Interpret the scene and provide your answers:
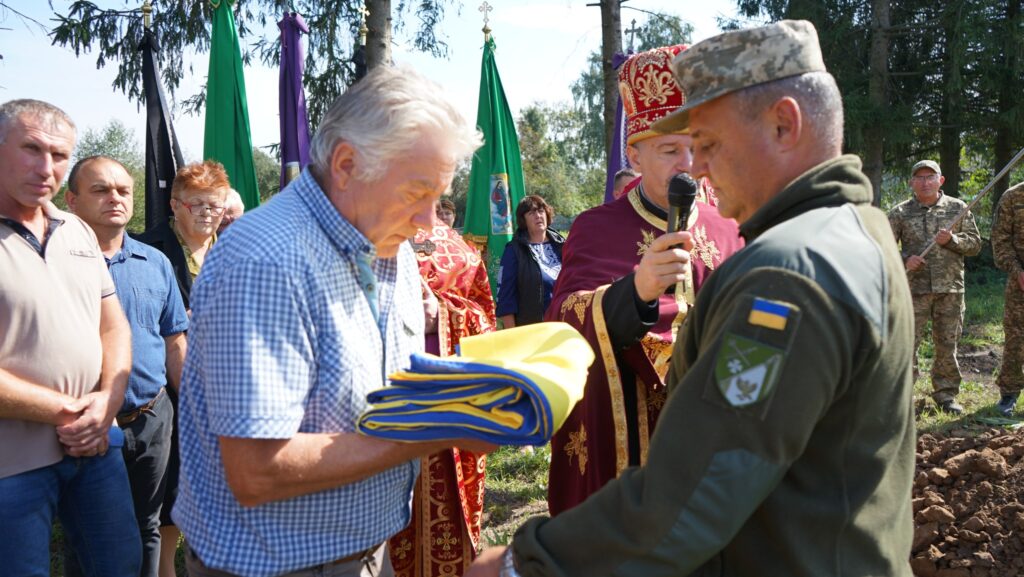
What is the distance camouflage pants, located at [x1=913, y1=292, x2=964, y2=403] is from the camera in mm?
7816

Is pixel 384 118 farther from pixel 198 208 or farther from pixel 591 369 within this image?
pixel 198 208

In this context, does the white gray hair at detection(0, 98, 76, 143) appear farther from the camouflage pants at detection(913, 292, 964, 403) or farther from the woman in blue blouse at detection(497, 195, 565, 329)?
the camouflage pants at detection(913, 292, 964, 403)

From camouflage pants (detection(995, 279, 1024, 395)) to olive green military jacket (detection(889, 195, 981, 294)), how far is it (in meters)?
0.52

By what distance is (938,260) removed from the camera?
26.9 feet

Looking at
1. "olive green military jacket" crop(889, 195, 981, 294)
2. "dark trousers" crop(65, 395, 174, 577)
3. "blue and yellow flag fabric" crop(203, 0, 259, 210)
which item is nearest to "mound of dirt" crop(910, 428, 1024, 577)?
"dark trousers" crop(65, 395, 174, 577)

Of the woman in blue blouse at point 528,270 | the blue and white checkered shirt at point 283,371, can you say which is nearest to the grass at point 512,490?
the woman in blue blouse at point 528,270

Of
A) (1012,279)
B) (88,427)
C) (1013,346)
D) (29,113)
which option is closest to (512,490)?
(88,427)

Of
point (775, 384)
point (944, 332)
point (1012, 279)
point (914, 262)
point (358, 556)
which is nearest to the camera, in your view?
point (775, 384)

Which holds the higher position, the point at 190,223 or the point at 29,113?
the point at 29,113

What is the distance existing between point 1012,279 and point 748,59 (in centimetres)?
752

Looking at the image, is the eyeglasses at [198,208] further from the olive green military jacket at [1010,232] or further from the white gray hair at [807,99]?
the olive green military jacket at [1010,232]

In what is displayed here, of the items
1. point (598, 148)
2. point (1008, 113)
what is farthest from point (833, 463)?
point (598, 148)

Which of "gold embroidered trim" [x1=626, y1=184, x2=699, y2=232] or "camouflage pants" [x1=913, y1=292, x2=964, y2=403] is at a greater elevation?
"gold embroidered trim" [x1=626, y1=184, x2=699, y2=232]

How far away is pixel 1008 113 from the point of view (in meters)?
14.2
